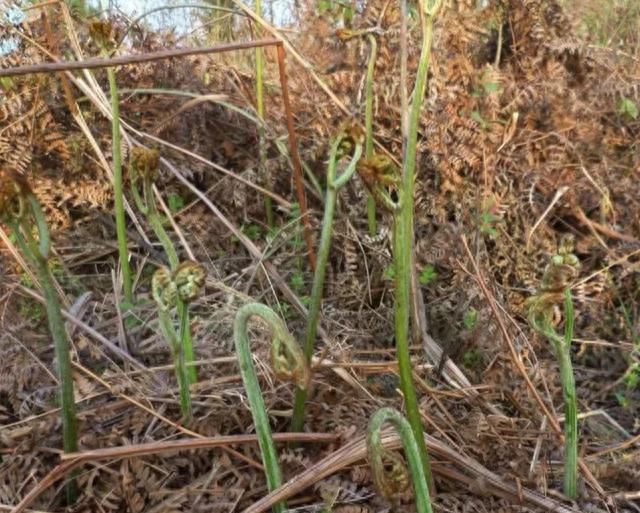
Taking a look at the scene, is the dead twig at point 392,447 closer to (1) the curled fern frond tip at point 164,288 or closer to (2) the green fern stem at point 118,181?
(1) the curled fern frond tip at point 164,288

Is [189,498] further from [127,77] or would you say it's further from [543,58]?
[543,58]

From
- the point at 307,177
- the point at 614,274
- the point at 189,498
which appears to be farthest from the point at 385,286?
the point at 189,498

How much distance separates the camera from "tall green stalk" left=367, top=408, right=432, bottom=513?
0.79 meters

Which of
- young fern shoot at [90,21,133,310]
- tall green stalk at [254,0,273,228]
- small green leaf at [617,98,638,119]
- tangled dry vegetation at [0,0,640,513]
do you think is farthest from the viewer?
small green leaf at [617,98,638,119]

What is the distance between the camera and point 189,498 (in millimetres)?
1074

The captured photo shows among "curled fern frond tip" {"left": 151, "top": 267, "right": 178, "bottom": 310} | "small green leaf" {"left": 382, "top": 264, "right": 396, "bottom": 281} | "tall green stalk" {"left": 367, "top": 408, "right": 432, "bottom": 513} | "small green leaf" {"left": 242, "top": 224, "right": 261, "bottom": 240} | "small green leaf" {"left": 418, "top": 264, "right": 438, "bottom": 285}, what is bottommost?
"small green leaf" {"left": 418, "top": 264, "right": 438, "bottom": 285}

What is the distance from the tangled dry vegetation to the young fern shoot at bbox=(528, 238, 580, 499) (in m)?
0.06

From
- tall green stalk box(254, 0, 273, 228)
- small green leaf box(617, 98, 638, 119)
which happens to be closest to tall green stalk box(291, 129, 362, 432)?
tall green stalk box(254, 0, 273, 228)

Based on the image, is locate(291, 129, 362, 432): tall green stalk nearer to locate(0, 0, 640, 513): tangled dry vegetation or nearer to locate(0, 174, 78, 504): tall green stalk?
locate(0, 0, 640, 513): tangled dry vegetation

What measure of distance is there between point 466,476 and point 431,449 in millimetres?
75

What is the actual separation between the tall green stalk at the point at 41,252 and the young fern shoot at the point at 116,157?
0.58 m

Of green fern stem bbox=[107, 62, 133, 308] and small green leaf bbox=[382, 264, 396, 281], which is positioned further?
small green leaf bbox=[382, 264, 396, 281]

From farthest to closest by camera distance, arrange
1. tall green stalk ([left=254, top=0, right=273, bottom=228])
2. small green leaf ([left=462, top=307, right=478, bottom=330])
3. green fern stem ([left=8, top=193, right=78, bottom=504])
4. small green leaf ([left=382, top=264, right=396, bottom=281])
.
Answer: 1. tall green stalk ([left=254, top=0, right=273, bottom=228])
2. small green leaf ([left=382, top=264, right=396, bottom=281])
3. small green leaf ([left=462, top=307, right=478, bottom=330])
4. green fern stem ([left=8, top=193, right=78, bottom=504])

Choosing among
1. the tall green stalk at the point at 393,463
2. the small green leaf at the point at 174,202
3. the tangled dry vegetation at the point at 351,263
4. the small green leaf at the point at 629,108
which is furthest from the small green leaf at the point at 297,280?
the small green leaf at the point at 629,108
